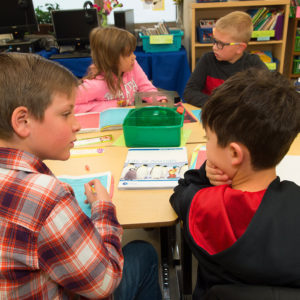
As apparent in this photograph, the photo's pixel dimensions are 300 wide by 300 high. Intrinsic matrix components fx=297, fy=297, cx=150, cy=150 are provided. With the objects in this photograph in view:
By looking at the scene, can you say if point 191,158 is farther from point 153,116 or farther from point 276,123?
point 276,123

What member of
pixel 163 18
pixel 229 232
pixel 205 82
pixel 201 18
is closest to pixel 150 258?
pixel 229 232

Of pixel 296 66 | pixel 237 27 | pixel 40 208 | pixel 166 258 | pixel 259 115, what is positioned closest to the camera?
pixel 40 208

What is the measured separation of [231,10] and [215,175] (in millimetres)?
2866

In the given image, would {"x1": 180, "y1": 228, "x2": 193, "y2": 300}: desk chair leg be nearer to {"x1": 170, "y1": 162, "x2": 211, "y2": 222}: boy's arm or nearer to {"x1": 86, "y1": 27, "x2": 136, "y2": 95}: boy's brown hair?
{"x1": 170, "y1": 162, "x2": 211, "y2": 222}: boy's arm

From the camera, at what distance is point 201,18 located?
3.18 metres

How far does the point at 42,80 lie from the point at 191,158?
660 mm

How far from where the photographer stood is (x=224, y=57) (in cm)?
189

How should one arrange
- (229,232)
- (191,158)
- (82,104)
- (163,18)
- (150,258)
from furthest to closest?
1. (163,18)
2. (82,104)
3. (191,158)
4. (150,258)
5. (229,232)

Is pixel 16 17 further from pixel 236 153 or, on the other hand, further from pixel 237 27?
pixel 236 153

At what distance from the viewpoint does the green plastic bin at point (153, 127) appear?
47.4 inches

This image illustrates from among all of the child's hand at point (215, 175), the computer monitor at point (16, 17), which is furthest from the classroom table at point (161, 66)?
the child's hand at point (215, 175)

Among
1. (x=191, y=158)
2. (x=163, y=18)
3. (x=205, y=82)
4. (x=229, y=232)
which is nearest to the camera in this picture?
(x=229, y=232)

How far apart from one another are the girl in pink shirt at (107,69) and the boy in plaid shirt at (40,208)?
1111 millimetres

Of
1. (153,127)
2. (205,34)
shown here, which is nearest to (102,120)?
(153,127)
